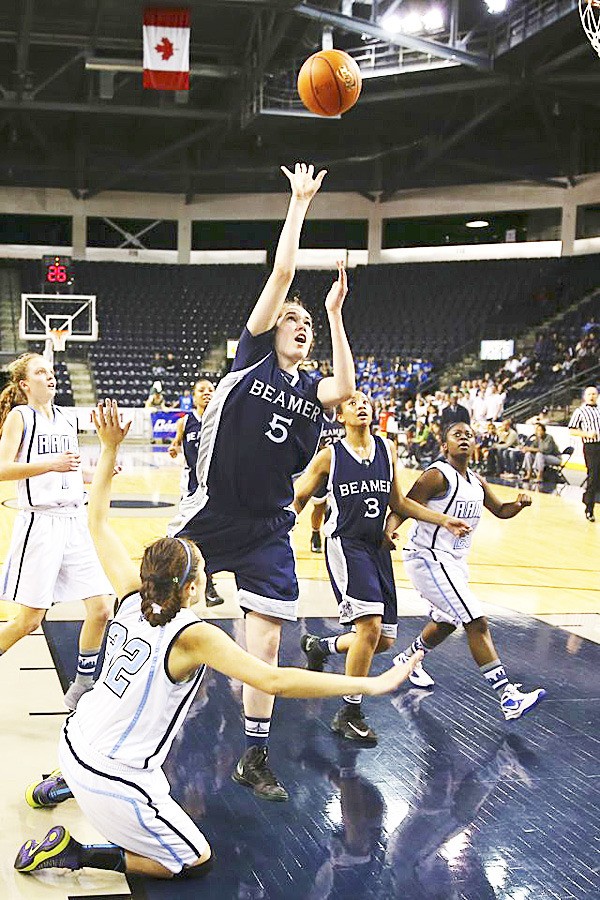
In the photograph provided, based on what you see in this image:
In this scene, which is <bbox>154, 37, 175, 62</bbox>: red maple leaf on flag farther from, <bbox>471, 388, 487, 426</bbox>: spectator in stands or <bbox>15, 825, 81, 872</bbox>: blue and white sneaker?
<bbox>15, 825, 81, 872</bbox>: blue and white sneaker

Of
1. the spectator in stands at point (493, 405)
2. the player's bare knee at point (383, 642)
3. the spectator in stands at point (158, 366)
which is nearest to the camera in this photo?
the player's bare knee at point (383, 642)

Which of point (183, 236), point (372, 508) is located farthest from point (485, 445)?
point (183, 236)

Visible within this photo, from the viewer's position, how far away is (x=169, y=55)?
17.2 m

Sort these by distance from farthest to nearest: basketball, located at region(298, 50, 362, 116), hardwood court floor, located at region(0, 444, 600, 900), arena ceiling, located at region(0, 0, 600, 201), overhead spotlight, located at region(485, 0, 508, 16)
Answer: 1. arena ceiling, located at region(0, 0, 600, 201)
2. overhead spotlight, located at region(485, 0, 508, 16)
3. basketball, located at region(298, 50, 362, 116)
4. hardwood court floor, located at region(0, 444, 600, 900)

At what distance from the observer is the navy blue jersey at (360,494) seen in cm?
496

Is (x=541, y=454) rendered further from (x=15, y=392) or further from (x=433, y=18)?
(x=15, y=392)

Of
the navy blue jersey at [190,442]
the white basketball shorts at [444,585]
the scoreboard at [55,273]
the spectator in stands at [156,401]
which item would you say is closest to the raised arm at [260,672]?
the white basketball shorts at [444,585]

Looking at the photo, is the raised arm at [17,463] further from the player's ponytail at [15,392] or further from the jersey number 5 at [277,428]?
the jersey number 5 at [277,428]

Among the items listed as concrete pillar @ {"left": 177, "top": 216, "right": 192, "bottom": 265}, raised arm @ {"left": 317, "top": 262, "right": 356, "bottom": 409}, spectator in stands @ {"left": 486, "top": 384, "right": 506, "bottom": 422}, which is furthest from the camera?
concrete pillar @ {"left": 177, "top": 216, "right": 192, "bottom": 265}

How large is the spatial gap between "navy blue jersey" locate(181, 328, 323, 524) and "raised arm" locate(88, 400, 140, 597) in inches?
25.9

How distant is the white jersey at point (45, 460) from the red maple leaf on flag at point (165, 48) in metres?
13.8

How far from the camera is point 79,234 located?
30672 mm

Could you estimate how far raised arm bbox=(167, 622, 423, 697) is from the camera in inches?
109

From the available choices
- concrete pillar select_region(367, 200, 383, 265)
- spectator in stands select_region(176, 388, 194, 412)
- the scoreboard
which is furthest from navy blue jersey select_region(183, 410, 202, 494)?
concrete pillar select_region(367, 200, 383, 265)
